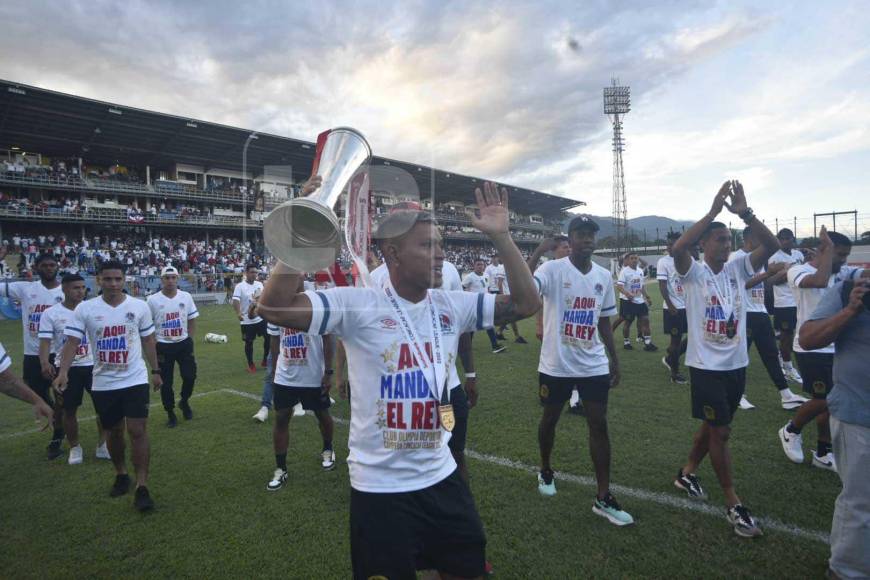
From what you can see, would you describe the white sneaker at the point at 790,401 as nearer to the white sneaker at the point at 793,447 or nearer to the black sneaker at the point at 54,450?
the white sneaker at the point at 793,447

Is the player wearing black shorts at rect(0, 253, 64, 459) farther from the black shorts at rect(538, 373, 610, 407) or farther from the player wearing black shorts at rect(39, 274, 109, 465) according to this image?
the black shorts at rect(538, 373, 610, 407)

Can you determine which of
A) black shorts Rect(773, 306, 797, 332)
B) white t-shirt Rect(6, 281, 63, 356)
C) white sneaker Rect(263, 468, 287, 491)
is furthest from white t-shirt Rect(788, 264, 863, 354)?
white t-shirt Rect(6, 281, 63, 356)

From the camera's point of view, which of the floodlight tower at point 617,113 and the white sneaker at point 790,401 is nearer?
the white sneaker at point 790,401

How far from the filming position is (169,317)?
7.25m

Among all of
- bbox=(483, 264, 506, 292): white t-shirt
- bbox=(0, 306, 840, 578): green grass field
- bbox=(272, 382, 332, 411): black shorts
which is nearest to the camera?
bbox=(0, 306, 840, 578): green grass field

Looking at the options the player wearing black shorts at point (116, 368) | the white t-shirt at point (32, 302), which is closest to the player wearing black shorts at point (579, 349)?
the player wearing black shorts at point (116, 368)

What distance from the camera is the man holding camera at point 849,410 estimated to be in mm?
2660

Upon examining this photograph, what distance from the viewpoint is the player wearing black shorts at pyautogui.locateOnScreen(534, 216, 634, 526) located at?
3.94 metres

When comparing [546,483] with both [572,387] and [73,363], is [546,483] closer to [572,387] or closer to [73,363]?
[572,387]

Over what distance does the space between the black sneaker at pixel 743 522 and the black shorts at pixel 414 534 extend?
255 cm

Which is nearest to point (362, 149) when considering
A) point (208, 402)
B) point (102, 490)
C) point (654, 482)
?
point (654, 482)

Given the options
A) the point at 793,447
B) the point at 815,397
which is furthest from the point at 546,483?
the point at 815,397

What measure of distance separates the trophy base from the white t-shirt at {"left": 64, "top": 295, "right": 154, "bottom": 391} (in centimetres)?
389

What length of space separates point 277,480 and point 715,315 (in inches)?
175
